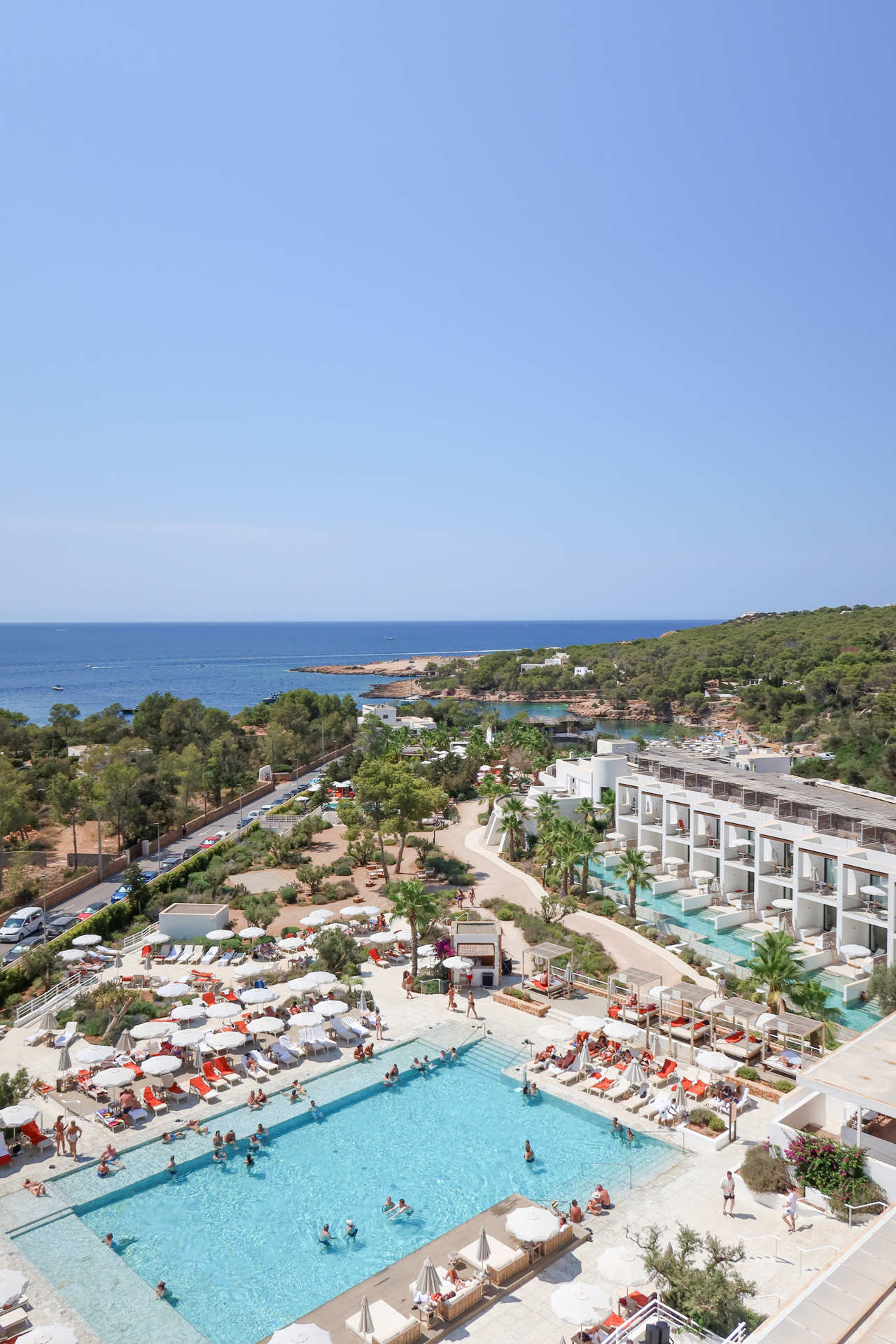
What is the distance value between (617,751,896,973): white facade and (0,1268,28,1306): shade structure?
26.2 metres

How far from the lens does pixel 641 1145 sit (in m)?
19.3

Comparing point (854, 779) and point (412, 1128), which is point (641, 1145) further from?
point (854, 779)

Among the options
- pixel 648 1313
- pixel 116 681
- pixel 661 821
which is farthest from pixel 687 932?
pixel 116 681

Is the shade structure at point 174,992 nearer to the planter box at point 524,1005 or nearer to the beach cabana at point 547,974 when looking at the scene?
the planter box at point 524,1005

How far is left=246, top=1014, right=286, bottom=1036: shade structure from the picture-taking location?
2331 centimetres

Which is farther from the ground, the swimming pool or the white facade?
the white facade

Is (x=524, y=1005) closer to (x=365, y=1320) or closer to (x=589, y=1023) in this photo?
(x=589, y=1023)

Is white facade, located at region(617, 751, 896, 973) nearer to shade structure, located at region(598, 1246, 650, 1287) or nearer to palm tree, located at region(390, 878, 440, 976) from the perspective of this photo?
palm tree, located at region(390, 878, 440, 976)

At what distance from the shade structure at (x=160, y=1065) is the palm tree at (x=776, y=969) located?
53.2 feet

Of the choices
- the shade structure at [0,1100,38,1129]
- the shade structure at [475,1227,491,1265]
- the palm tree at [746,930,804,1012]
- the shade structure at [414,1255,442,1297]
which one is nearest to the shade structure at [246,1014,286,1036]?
the shade structure at [0,1100,38,1129]

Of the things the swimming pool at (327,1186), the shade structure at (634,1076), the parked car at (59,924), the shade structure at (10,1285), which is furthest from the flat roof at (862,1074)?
the parked car at (59,924)

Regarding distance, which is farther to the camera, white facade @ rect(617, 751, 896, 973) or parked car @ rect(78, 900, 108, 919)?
parked car @ rect(78, 900, 108, 919)

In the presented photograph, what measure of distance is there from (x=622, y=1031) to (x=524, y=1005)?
449 cm

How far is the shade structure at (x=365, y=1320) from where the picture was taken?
13.1 metres
